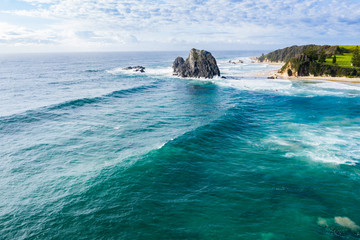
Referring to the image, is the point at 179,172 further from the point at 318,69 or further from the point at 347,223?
the point at 318,69

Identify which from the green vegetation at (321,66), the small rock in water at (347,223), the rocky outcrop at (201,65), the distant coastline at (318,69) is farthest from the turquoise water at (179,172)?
the green vegetation at (321,66)

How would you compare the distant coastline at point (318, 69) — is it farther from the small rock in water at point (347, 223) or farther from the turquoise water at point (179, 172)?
the small rock in water at point (347, 223)

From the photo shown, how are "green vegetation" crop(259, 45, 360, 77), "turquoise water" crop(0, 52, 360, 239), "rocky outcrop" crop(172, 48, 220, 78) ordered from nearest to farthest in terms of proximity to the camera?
"turquoise water" crop(0, 52, 360, 239), "green vegetation" crop(259, 45, 360, 77), "rocky outcrop" crop(172, 48, 220, 78)

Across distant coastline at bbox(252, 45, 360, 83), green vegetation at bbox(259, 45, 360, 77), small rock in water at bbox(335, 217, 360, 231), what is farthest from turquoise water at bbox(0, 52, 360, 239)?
green vegetation at bbox(259, 45, 360, 77)

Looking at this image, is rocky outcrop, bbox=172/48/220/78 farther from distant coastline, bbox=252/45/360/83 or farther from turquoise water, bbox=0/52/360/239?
turquoise water, bbox=0/52/360/239

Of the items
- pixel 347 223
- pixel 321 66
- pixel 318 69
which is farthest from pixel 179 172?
pixel 321 66

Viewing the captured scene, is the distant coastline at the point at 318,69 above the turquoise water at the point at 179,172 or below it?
above

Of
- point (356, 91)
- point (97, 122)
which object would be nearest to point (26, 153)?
point (97, 122)

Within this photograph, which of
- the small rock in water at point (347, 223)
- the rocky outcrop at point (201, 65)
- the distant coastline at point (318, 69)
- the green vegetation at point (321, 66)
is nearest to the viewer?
the small rock in water at point (347, 223)

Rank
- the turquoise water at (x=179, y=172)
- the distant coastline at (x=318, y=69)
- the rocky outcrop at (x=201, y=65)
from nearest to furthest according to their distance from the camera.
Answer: the turquoise water at (x=179, y=172) < the distant coastline at (x=318, y=69) < the rocky outcrop at (x=201, y=65)
